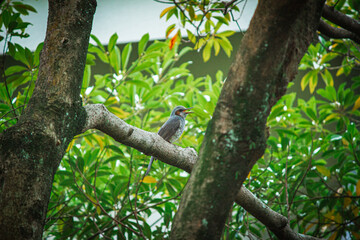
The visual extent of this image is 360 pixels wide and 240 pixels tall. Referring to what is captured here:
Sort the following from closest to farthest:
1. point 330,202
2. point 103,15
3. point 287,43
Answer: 1. point 287,43
2. point 330,202
3. point 103,15

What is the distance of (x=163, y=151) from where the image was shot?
6.35 ft

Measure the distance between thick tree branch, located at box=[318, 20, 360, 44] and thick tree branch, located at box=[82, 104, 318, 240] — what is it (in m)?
1.18

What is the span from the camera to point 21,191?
3.67 ft

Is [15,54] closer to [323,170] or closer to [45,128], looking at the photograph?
[45,128]

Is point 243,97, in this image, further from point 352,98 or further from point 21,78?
point 352,98

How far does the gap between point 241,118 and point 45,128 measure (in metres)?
0.81

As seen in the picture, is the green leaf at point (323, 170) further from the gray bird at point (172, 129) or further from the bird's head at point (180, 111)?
the bird's head at point (180, 111)

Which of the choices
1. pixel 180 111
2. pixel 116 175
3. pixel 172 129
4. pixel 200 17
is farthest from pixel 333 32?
pixel 116 175

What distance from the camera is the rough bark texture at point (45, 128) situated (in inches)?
43.4

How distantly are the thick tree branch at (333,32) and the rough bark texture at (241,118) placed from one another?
858 millimetres

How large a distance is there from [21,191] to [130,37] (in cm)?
430

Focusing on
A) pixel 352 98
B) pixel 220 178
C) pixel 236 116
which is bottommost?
pixel 220 178

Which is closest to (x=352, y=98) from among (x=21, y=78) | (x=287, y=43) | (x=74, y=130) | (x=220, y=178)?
(x=287, y=43)

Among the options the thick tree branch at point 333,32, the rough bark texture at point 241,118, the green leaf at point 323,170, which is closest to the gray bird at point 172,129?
the green leaf at point 323,170
